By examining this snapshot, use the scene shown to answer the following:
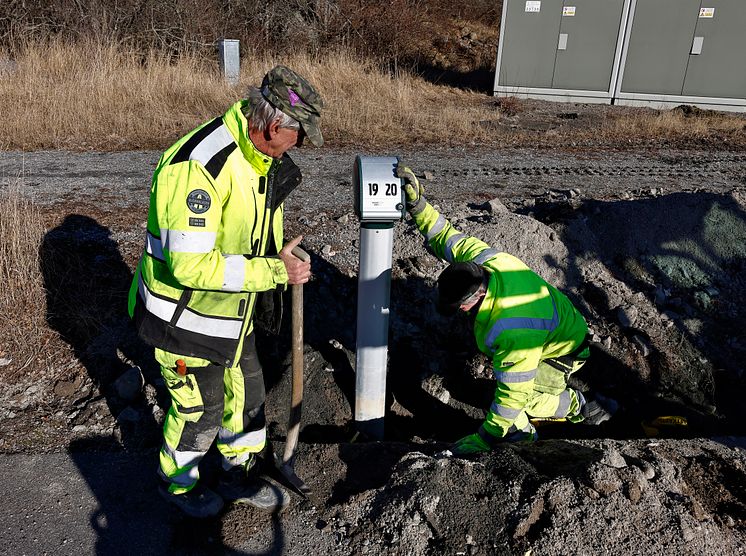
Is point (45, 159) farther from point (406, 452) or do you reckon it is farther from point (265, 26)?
point (265, 26)

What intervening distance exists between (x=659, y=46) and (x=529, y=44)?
236cm

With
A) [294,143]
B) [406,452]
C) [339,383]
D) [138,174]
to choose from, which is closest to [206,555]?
[406,452]

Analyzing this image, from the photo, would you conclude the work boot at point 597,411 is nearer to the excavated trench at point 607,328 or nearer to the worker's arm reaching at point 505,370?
the excavated trench at point 607,328

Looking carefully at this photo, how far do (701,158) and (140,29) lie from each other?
1040 centimetres

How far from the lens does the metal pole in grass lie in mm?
10742

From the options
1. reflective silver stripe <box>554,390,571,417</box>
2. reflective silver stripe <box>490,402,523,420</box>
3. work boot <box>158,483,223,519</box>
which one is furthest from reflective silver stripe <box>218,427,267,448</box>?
reflective silver stripe <box>554,390,571,417</box>

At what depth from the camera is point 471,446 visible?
126 inches

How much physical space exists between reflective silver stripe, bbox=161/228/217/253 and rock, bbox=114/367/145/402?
66.2 inches

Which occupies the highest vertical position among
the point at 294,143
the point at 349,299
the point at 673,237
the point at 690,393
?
the point at 294,143

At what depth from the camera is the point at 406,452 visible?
316 centimetres

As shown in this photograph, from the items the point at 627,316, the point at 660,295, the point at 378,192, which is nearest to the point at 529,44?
the point at 660,295

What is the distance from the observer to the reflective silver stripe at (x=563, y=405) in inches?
154

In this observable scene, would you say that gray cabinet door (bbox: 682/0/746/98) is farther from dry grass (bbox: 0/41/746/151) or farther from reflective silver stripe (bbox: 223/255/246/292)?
reflective silver stripe (bbox: 223/255/246/292)

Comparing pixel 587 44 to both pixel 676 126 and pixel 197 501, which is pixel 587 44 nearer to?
pixel 676 126
